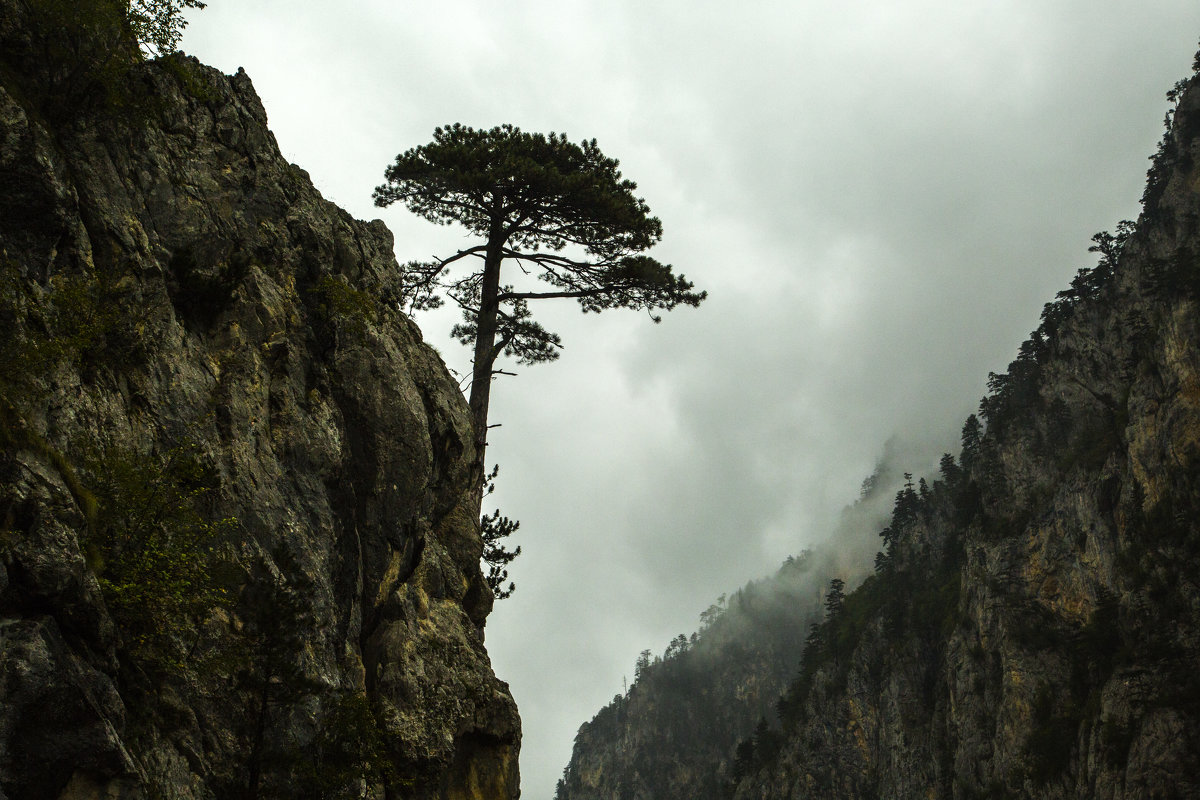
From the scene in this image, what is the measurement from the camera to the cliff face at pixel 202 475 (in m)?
10.3

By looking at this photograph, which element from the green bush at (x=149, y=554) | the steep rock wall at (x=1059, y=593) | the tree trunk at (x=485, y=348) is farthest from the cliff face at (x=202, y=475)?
the steep rock wall at (x=1059, y=593)

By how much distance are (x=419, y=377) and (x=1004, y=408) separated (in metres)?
122

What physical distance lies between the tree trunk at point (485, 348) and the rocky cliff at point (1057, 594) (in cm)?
6472

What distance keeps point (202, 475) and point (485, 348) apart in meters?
13.8

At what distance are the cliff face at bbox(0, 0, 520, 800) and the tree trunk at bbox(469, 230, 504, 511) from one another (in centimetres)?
278

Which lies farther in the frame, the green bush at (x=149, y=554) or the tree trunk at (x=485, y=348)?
the tree trunk at (x=485, y=348)

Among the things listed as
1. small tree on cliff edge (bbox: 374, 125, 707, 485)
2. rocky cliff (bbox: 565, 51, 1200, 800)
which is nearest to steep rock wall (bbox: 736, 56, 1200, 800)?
rocky cliff (bbox: 565, 51, 1200, 800)

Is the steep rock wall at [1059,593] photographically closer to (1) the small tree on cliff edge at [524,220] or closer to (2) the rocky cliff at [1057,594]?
(2) the rocky cliff at [1057,594]

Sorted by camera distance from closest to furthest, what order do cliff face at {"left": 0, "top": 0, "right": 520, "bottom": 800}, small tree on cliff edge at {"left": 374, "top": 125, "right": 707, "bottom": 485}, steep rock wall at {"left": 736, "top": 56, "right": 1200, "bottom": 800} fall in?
cliff face at {"left": 0, "top": 0, "right": 520, "bottom": 800} → small tree on cliff edge at {"left": 374, "top": 125, "right": 707, "bottom": 485} → steep rock wall at {"left": 736, "top": 56, "right": 1200, "bottom": 800}

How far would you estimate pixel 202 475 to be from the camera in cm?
1345

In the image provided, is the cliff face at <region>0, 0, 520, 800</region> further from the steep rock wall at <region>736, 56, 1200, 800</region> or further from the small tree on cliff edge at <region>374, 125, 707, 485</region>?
the steep rock wall at <region>736, 56, 1200, 800</region>

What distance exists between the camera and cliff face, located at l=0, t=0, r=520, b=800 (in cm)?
1030

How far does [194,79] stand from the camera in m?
18.1

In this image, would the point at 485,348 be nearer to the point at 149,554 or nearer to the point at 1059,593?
the point at 149,554
